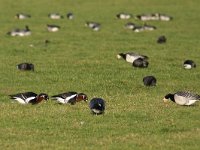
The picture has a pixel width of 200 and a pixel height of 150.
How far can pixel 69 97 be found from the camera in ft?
70.0

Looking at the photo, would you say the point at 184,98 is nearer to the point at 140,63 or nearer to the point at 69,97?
the point at 69,97

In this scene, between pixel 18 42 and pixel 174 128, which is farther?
pixel 18 42

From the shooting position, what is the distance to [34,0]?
218ft

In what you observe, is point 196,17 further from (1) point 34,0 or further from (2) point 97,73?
(2) point 97,73

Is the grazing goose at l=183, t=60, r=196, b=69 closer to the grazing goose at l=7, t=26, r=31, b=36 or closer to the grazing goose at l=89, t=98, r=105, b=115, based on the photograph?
the grazing goose at l=89, t=98, r=105, b=115

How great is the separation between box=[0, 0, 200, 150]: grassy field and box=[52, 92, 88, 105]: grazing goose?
0.28 meters

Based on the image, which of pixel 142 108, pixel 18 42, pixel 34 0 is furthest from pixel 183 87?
pixel 34 0

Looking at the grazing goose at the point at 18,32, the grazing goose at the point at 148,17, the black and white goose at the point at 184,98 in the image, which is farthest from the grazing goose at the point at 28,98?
the grazing goose at the point at 148,17

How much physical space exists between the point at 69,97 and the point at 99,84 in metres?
4.69

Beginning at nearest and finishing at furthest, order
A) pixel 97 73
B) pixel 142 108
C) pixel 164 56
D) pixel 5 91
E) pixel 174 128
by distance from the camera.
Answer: pixel 174 128 → pixel 142 108 → pixel 5 91 → pixel 97 73 → pixel 164 56

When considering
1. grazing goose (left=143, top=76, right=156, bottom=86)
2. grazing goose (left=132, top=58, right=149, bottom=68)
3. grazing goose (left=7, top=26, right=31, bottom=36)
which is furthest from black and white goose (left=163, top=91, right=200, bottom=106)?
grazing goose (left=7, top=26, right=31, bottom=36)

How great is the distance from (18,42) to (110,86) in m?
15.2

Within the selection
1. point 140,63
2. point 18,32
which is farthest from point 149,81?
point 18,32

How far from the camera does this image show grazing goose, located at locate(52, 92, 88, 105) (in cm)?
2131
